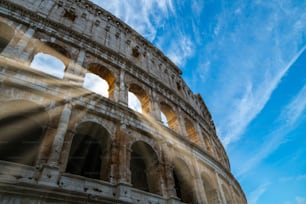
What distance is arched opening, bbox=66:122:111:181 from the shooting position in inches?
330

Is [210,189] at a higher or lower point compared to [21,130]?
lower

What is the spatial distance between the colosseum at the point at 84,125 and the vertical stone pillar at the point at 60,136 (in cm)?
3

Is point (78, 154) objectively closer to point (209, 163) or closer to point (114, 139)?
point (114, 139)

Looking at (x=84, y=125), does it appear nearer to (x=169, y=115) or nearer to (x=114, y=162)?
(x=114, y=162)

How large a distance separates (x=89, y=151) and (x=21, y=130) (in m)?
3.02

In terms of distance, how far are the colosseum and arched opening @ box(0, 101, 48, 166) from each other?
0.12ft

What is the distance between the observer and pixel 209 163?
1228 centimetres

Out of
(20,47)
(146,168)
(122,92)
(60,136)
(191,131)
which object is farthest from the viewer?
(191,131)

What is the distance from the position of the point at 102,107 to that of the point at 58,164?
3.05 m

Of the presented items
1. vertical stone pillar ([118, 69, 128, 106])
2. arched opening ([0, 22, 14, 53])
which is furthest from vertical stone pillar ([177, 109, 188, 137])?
arched opening ([0, 22, 14, 53])

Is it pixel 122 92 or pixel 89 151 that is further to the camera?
pixel 122 92

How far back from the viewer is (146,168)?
9.54 m

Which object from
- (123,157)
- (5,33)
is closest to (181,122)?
(123,157)

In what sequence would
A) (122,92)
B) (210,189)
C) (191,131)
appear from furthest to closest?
(191,131), (210,189), (122,92)
